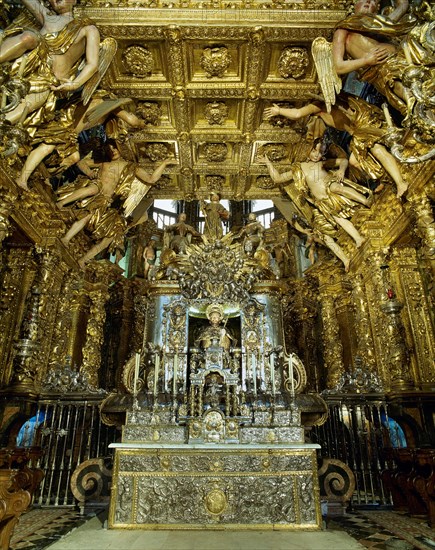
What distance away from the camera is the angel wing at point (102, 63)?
6355 millimetres

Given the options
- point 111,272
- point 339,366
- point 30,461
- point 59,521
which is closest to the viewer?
point 59,521

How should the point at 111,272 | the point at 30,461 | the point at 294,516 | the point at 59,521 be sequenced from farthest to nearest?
1. the point at 111,272
2. the point at 30,461
3. the point at 59,521
4. the point at 294,516

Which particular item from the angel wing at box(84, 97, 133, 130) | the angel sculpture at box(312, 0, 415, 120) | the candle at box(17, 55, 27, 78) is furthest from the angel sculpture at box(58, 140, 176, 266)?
the angel sculpture at box(312, 0, 415, 120)

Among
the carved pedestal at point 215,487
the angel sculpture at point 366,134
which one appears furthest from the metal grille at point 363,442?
the angel sculpture at point 366,134

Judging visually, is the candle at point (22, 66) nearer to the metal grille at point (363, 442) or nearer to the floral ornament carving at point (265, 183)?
the floral ornament carving at point (265, 183)

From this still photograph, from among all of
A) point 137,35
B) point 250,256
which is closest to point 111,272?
point 250,256

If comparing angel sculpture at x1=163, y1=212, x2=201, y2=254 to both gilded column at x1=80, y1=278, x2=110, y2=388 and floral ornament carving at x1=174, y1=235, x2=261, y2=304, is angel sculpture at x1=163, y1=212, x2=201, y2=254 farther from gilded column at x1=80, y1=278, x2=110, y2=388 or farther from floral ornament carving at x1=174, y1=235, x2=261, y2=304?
gilded column at x1=80, y1=278, x2=110, y2=388

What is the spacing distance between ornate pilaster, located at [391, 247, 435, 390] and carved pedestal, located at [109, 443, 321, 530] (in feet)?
11.2

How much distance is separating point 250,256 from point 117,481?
19.3 ft

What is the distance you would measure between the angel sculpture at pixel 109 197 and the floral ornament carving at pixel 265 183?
93.1 inches

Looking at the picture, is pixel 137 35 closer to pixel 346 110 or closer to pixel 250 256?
pixel 346 110

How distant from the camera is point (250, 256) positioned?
9.20 meters

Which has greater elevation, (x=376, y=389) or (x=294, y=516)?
(x=376, y=389)

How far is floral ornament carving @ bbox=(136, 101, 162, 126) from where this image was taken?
26.4 feet
